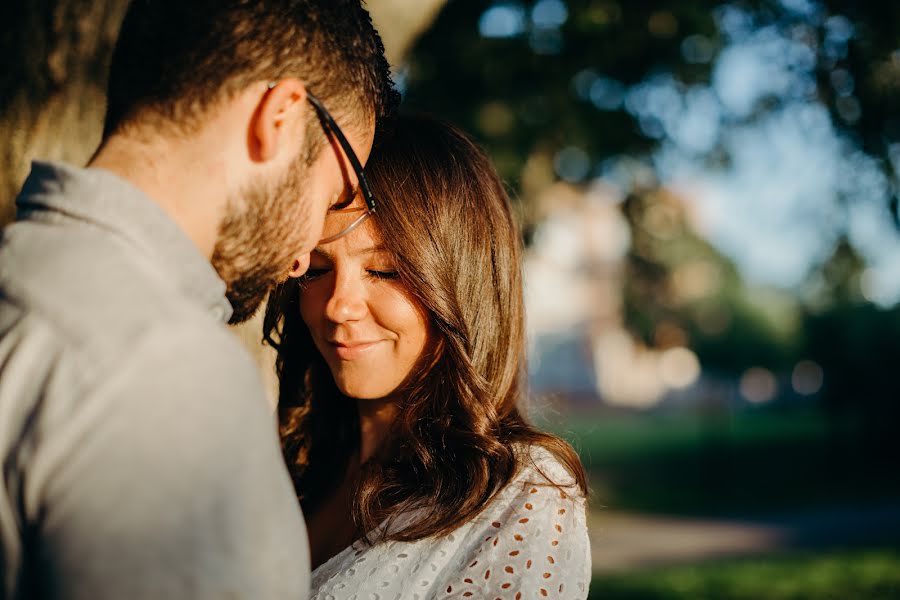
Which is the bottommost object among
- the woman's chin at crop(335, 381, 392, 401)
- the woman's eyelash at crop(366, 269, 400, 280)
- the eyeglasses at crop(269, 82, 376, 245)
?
the woman's chin at crop(335, 381, 392, 401)

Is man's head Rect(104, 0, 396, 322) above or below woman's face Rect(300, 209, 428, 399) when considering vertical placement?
above

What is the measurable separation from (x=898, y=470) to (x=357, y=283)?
18493mm

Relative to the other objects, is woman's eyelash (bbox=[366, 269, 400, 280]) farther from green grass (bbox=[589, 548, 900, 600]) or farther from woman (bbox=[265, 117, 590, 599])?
green grass (bbox=[589, 548, 900, 600])

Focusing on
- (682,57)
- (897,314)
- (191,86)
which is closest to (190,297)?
(191,86)

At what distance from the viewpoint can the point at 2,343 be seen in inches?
47.0

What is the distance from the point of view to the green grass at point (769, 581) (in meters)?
8.03

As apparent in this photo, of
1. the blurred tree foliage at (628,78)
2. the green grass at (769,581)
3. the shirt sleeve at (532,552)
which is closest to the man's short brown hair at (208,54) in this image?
the shirt sleeve at (532,552)

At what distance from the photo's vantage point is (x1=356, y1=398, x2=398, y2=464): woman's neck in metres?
2.77

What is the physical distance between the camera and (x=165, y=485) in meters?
1.15

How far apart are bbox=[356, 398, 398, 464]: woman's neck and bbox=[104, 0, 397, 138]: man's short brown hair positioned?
4.33ft

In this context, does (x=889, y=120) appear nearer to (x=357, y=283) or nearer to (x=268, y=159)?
(x=357, y=283)

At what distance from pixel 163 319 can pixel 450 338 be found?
137 cm

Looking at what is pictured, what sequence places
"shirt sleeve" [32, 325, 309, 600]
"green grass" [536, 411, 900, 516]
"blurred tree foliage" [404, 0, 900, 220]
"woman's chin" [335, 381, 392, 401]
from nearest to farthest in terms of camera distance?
"shirt sleeve" [32, 325, 309, 600], "woman's chin" [335, 381, 392, 401], "blurred tree foliage" [404, 0, 900, 220], "green grass" [536, 411, 900, 516]

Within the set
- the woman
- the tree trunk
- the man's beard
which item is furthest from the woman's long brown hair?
the man's beard
